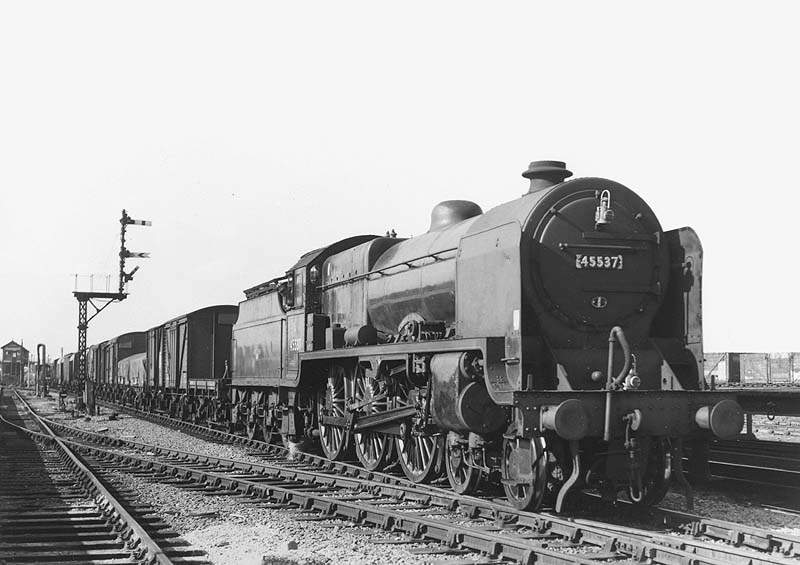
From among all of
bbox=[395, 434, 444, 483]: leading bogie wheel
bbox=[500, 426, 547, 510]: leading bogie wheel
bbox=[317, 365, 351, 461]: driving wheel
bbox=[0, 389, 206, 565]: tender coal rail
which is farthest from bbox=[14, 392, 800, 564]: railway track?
bbox=[0, 389, 206, 565]: tender coal rail

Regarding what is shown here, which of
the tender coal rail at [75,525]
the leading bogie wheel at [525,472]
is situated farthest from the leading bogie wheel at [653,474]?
the tender coal rail at [75,525]

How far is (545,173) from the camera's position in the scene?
9.44 meters

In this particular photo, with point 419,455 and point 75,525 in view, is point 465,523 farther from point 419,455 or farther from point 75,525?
point 75,525

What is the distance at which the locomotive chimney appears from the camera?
9.41 m

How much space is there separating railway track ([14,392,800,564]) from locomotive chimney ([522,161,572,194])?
3502mm

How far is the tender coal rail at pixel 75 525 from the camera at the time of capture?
6.86 m

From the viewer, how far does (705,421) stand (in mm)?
7840

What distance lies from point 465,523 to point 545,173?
12.9 ft

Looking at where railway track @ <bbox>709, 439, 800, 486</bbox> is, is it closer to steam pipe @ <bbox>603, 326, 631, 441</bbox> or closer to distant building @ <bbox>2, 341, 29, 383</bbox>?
steam pipe @ <bbox>603, 326, 631, 441</bbox>

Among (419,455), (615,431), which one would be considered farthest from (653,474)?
(419,455)

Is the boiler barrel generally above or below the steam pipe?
above

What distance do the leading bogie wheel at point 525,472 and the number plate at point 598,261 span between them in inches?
72.4

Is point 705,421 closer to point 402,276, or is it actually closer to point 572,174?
point 572,174

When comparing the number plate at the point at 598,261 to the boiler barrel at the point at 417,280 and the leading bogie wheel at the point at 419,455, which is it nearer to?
the boiler barrel at the point at 417,280
